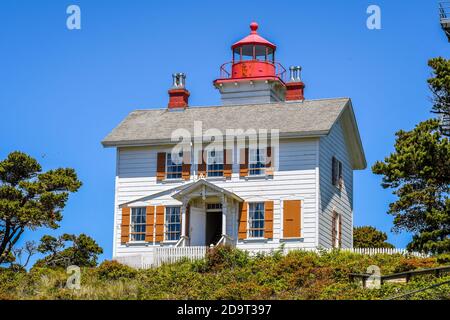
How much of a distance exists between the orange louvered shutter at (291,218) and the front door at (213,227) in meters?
3.37

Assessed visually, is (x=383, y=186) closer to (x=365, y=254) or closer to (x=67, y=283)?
(x=365, y=254)

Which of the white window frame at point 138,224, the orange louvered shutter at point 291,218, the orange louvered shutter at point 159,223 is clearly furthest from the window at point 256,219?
the white window frame at point 138,224

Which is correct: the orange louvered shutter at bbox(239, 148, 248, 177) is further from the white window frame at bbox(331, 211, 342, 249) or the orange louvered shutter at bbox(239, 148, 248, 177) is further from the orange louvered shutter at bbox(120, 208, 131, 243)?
the orange louvered shutter at bbox(120, 208, 131, 243)

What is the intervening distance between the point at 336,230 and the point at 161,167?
699cm

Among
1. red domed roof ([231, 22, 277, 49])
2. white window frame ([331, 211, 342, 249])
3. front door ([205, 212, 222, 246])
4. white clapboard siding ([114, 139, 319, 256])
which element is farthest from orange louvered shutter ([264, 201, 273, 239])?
red domed roof ([231, 22, 277, 49])

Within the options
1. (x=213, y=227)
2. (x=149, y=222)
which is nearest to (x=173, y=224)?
(x=149, y=222)

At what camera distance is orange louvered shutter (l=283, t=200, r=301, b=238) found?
39.8 m

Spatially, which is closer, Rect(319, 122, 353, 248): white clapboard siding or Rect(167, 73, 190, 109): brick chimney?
Rect(319, 122, 353, 248): white clapboard siding

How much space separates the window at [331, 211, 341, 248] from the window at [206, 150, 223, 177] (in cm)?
461

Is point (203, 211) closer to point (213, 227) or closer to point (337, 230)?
point (213, 227)

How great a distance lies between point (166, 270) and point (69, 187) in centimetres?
676

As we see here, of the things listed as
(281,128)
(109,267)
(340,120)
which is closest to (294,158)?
(281,128)

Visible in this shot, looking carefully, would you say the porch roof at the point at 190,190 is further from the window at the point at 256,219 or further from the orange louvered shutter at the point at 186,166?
the window at the point at 256,219

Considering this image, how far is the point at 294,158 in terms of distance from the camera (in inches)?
1591
